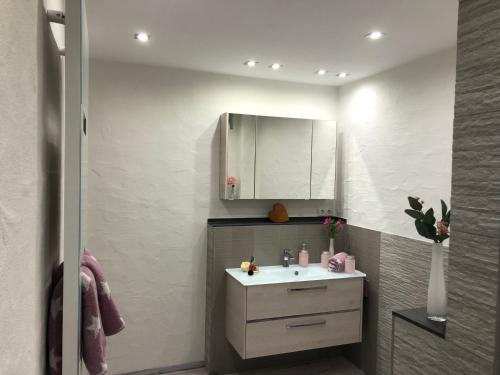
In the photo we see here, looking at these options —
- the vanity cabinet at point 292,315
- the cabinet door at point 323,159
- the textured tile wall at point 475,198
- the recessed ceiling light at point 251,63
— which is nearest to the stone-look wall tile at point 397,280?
the vanity cabinet at point 292,315

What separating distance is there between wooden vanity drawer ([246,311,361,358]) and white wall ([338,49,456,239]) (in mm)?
755

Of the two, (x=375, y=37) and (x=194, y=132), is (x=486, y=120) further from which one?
(x=194, y=132)

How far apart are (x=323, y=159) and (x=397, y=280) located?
3.68ft

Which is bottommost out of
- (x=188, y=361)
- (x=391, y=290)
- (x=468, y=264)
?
(x=188, y=361)

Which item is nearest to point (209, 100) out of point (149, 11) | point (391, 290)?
point (149, 11)

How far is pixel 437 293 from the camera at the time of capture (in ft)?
6.17

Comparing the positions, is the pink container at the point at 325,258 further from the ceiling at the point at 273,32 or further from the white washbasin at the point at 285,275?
the ceiling at the point at 273,32

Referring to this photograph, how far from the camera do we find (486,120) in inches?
54.6

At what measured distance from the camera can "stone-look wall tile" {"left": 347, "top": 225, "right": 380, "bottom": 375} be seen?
305 cm

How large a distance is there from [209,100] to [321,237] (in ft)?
4.76

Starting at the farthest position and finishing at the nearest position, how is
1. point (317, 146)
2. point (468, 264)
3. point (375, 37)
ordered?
point (317, 146)
point (375, 37)
point (468, 264)

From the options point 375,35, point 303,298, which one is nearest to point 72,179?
point 375,35

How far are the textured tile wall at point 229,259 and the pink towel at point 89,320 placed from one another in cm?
177

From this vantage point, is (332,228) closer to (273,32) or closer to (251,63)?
(251,63)
